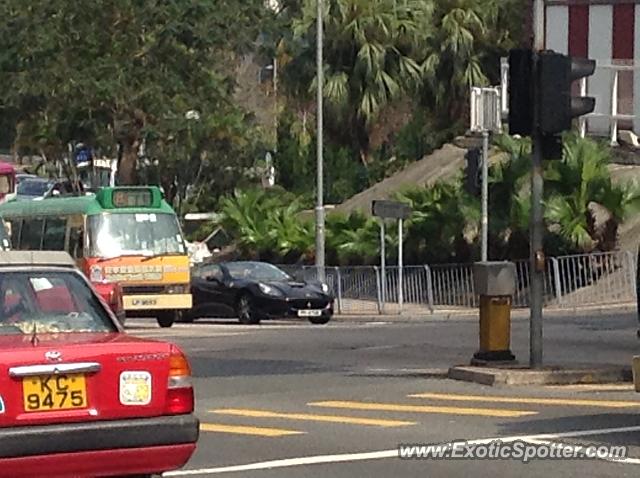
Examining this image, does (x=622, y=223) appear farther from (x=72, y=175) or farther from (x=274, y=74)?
(x=274, y=74)

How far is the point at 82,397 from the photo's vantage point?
9.75 metres

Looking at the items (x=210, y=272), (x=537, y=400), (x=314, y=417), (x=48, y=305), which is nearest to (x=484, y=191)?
(x=210, y=272)

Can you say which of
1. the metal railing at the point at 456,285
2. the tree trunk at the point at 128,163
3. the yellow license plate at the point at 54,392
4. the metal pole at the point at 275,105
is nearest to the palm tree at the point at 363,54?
the metal pole at the point at 275,105

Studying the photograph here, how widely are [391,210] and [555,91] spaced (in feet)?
69.1

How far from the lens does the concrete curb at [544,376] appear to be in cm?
1773

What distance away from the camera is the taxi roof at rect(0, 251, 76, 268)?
35.3 feet

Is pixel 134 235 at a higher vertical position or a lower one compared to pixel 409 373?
higher

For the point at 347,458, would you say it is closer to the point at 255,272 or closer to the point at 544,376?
the point at 544,376

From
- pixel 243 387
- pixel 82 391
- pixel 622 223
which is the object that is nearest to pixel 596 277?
pixel 622 223

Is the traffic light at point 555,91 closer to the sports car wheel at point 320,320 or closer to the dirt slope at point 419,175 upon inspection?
the sports car wheel at point 320,320

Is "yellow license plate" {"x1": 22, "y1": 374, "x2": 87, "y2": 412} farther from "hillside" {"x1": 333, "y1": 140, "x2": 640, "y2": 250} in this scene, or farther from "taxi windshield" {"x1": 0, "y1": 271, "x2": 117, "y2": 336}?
"hillside" {"x1": 333, "y1": 140, "x2": 640, "y2": 250}

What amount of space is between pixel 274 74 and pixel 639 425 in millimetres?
51484

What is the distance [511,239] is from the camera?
1540 inches

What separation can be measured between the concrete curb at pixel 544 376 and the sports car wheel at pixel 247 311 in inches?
680
